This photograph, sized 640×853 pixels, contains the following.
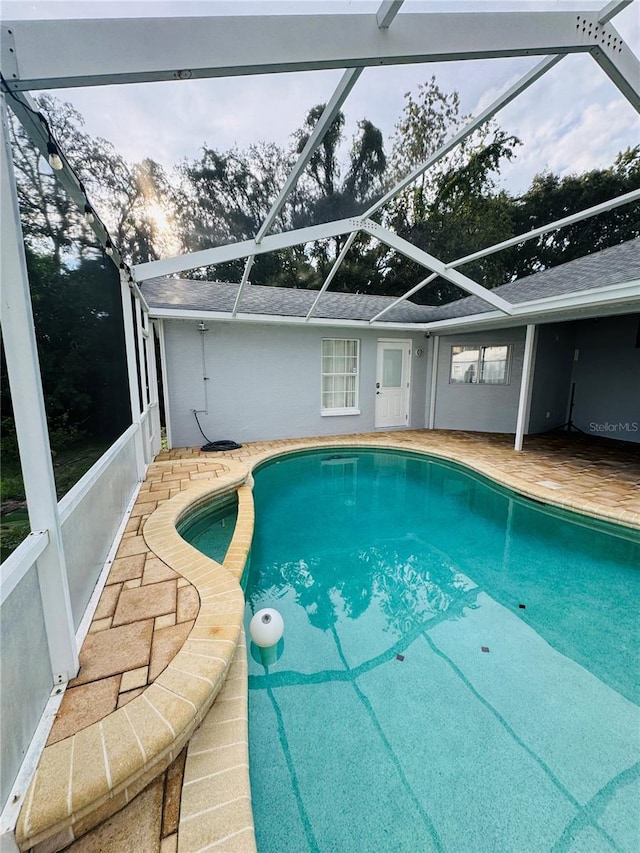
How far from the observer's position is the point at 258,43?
1.53 metres

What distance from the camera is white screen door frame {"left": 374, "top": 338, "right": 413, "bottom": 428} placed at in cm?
898

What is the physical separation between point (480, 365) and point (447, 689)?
8220mm

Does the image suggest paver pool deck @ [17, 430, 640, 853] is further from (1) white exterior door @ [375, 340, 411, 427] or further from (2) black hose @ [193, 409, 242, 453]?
(1) white exterior door @ [375, 340, 411, 427]

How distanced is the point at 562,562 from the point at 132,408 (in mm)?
5316

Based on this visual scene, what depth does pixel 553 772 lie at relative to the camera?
176cm

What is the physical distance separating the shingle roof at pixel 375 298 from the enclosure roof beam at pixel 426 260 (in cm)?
85

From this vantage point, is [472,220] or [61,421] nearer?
[61,421]

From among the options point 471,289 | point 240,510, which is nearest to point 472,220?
point 471,289

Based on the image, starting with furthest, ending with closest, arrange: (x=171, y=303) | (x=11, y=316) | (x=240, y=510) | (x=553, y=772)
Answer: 1. (x=171, y=303)
2. (x=240, y=510)
3. (x=553, y=772)
4. (x=11, y=316)

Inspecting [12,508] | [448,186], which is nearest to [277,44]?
[12,508]

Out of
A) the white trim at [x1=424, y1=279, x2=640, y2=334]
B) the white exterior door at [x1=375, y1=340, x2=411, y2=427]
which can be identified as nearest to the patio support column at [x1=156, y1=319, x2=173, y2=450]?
the white exterior door at [x1=375, y1=340, x2=411, y2=427]

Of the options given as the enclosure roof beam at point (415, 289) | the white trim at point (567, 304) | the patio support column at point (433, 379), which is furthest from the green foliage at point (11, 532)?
the patio support column at point (433, 379)

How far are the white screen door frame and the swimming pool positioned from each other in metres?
5.03

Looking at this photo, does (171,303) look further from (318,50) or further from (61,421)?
(318,50)
